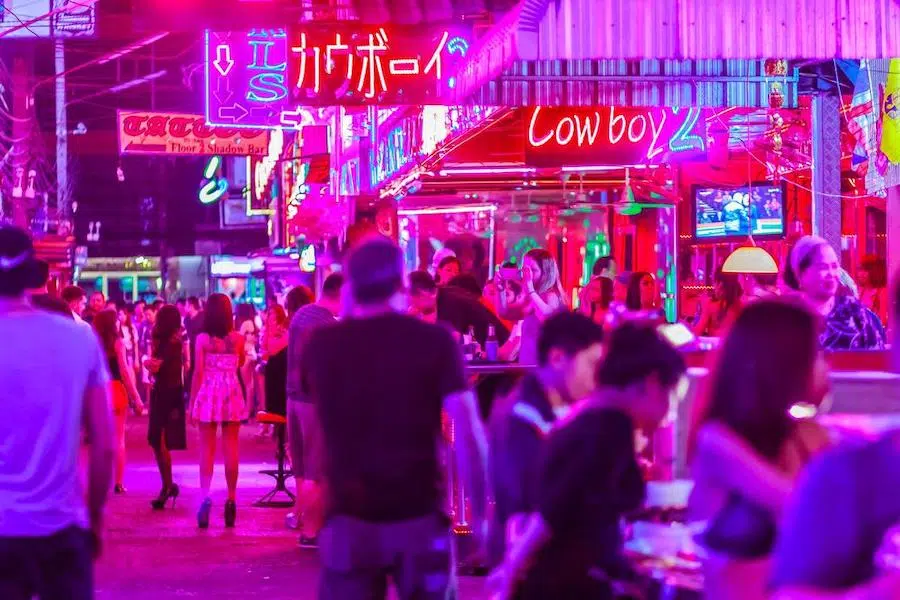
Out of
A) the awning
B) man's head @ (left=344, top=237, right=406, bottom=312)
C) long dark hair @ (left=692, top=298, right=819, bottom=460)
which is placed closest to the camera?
long dark hair @ (left=692, top=298, right=819, bottom=460)

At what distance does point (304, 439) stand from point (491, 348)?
1.63 m

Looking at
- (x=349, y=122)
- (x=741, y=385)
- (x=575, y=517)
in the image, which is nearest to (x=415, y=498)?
(x=575, y=517)

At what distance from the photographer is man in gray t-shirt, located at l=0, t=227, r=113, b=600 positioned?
16.6 ft

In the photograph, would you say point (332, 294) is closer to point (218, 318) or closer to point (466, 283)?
point (466, 283)

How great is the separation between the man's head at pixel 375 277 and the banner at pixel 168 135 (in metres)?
22.4

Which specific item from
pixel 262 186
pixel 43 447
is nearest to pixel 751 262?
pixel 43 447

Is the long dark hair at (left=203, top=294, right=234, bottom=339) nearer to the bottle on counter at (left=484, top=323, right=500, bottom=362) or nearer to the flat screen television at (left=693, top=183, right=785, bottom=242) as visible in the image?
the bottle on counter at (left=484, top=323, right=500, bottom=362)

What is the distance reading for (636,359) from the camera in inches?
193

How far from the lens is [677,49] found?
28.1 feet

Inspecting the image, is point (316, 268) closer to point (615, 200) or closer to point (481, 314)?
point (615, 200)

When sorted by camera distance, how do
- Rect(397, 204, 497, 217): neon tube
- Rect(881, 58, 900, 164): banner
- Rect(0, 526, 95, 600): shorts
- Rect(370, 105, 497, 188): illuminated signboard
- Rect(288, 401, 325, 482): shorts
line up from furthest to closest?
1. Rect(397, 204, 497, 217): neon tube
2. Rect(370, 105, 497, 188): illuminated signboard
3. Rect(881, 58, 900, 164): banner
4. Rect(288, 401, 325, 482): shorts
5. Rect(0, 526, 95, 600): shorts

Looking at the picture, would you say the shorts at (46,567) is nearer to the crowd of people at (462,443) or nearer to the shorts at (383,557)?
the crowd of people at (462,443)

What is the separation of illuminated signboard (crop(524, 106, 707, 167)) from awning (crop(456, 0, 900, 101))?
5.62 meters

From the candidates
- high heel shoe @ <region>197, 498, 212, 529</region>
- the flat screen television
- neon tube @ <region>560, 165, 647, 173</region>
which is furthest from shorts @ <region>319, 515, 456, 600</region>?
neon tube @ <region>560, 165, 647, 173</region>
